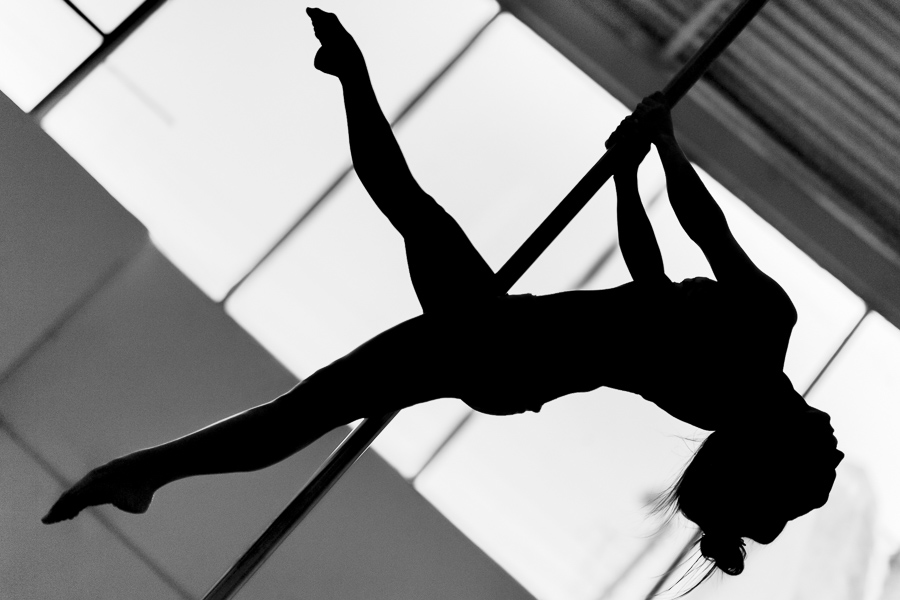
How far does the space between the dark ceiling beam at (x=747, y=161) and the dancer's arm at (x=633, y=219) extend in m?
1.56

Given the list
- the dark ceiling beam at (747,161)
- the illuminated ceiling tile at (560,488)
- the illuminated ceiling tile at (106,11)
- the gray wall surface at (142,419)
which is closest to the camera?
the gray wall surface at (142,419)

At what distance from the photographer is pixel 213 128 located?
8.45 ft

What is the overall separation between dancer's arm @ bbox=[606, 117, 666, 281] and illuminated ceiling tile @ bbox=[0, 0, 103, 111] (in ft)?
7.15

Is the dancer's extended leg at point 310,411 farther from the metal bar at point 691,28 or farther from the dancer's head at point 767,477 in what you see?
the metal bar at point 691,28

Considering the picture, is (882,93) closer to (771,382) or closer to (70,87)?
(771,382)

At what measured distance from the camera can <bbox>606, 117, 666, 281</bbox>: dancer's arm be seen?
4.28ft

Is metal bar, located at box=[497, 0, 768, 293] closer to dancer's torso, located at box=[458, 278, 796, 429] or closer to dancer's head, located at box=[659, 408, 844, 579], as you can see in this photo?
dancer's torso, located at box=[458, 278, 796, 429]

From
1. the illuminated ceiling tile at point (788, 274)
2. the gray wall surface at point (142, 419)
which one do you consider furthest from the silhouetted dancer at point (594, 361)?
the illuminated ceiling tile at point (788, 274)

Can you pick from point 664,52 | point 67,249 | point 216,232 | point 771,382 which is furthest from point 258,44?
point 771,382

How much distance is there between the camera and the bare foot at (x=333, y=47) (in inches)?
50.1

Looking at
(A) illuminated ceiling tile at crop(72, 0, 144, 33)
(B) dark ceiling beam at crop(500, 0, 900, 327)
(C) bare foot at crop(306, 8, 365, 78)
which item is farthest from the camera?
(B) dark ceiling beam at crop(500, 0, 900, 327)

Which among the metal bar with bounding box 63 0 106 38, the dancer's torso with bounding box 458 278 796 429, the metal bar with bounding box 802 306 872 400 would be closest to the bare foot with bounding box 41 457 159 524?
the dancer's torso with bounding box 458 278 796 429

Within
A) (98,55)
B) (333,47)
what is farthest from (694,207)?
(98,55)

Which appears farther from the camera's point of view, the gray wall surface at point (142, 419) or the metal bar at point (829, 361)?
the metal bar at point (829, 361)
